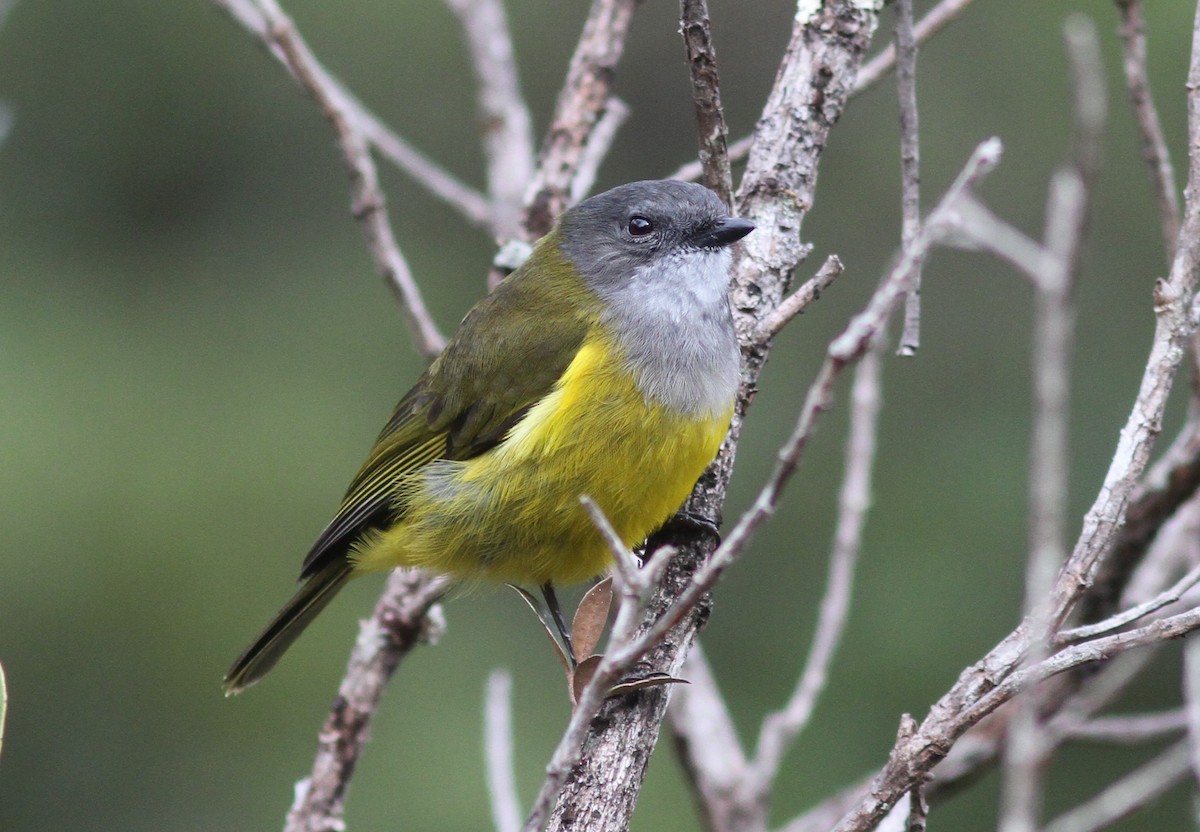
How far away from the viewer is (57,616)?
21.2 ft

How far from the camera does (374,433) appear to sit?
7.00 meters

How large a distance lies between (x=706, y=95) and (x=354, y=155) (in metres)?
1.24

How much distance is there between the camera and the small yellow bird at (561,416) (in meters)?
3.11

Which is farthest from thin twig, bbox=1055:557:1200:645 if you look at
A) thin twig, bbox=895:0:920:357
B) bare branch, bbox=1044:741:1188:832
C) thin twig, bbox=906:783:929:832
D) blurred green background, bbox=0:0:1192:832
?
blurred green background, bbox=0:0:1192:832

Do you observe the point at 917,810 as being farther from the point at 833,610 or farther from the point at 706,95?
the point at 706,95

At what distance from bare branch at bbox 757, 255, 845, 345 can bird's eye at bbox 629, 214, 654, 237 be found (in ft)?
1.68

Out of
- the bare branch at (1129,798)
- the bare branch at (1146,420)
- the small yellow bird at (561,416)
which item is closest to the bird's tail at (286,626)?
the small yellow bird at (561,416)

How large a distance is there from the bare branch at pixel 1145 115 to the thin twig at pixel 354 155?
6.17 ft

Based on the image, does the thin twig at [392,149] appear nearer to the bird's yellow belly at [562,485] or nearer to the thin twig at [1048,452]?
the bird's yellow belly at [562,485]

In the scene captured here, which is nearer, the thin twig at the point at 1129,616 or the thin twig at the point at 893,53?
the thin twig at the point at 1129,616

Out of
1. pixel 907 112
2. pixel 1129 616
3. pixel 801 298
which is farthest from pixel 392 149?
pixel 1129 616

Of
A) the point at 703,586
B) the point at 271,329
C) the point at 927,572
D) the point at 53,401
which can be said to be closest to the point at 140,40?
the point at 271,329

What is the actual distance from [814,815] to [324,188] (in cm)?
624

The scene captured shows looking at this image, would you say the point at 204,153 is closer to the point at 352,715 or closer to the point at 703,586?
the point at 352,715
